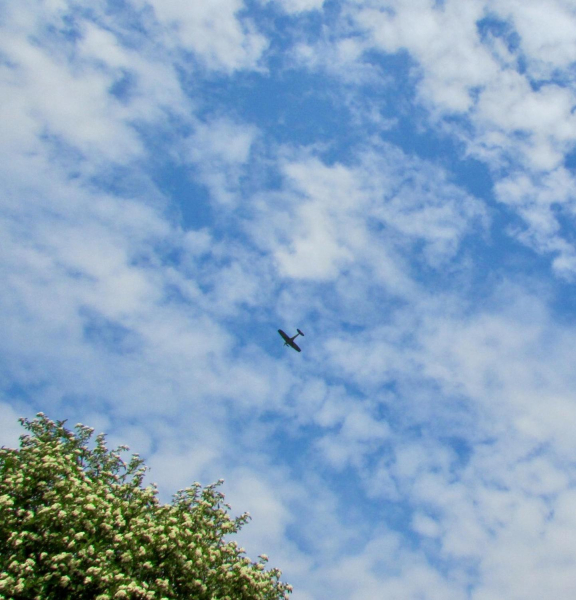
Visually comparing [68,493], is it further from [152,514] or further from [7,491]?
[152,514]

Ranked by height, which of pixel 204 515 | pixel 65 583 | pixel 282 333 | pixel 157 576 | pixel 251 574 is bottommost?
pixel 65 583

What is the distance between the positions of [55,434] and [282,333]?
21.5 metres

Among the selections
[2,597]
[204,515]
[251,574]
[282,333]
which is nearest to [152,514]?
[204,515]

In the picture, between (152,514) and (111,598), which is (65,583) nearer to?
(111,598)

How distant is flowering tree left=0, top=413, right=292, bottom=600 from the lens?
1795cm

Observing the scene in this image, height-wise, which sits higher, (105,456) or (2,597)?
(105,456)

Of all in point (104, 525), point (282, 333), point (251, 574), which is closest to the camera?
point (104, 525)

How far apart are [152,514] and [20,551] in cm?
693

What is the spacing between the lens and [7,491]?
20.0 metres

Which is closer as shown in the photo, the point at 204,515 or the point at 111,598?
the point at 111,598

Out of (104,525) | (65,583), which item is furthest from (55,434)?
(65,583)

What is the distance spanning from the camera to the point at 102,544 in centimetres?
1972

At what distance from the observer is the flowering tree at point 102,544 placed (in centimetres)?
1795

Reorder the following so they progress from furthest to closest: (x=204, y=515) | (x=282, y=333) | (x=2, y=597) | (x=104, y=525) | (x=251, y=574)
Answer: (x=282, y=333), (x=204, y=515), (x=251, y=574), (x=104, y=525), (x=2, y=597)
